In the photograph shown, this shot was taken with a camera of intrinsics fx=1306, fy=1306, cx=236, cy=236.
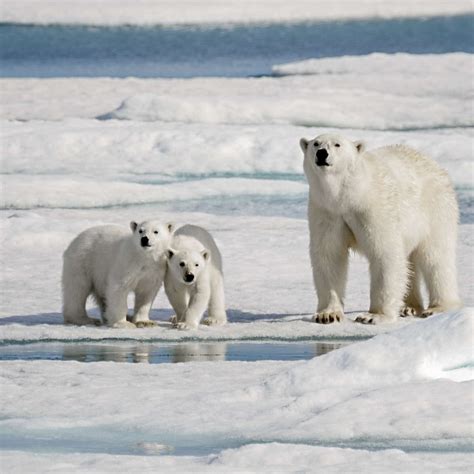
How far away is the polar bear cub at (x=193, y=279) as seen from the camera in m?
6.28

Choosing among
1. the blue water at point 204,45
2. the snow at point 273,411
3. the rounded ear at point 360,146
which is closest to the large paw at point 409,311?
the rounded ear at point 360,146

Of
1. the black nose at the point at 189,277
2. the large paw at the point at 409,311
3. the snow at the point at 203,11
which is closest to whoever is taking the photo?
the black nose at the point at 189,277

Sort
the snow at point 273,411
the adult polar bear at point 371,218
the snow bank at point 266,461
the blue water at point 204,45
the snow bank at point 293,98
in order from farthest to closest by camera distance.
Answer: the blue water at point 204,45 → the snow bank at point 293,98 → the adult polar bear at point 371,218 → the snow at point 273,411 → the snow bank at point 266,461

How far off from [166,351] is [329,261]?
1.16 metres

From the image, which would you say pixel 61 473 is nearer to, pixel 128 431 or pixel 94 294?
pixel 128 431

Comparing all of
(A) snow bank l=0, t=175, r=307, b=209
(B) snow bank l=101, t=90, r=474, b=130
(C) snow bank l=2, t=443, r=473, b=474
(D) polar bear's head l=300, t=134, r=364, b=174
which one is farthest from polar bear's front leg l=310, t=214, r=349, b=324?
(B) snow bank l=101, t=90, r=474, b=130

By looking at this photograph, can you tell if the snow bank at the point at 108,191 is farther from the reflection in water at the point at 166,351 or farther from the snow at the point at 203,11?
the snow at the point at 203,11

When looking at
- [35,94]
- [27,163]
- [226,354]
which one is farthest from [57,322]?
[35,94]

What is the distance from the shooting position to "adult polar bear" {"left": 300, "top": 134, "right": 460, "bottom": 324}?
643 cm

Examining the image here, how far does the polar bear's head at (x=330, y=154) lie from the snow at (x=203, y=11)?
83.6 ft

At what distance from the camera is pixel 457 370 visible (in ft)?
15.1

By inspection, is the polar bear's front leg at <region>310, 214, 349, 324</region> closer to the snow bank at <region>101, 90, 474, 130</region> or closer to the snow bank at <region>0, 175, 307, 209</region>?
the snow bank at <region>0, 175, 307, 209</region>

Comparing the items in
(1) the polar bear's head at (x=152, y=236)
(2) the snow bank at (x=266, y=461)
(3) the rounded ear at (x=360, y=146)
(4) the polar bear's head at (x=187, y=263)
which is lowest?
(2) the snow bank at (x=266, y=461)

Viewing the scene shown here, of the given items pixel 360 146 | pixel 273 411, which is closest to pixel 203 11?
pixel 360 146
